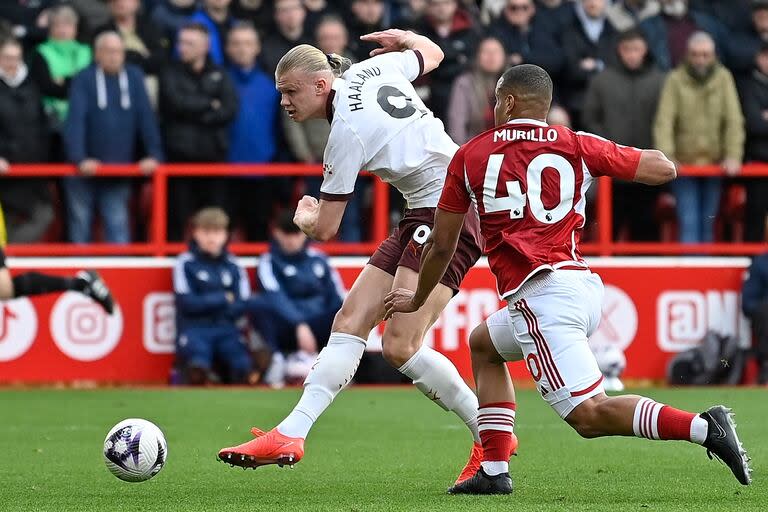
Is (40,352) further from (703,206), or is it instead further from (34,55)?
(703,206)

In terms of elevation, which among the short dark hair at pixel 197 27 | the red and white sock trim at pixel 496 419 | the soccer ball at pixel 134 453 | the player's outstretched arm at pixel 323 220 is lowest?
the soccer ball at pixel 134 453

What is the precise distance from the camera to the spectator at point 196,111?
46.6ft

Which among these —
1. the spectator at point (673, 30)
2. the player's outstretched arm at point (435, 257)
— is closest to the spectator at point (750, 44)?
the spectator at point (673, 30)

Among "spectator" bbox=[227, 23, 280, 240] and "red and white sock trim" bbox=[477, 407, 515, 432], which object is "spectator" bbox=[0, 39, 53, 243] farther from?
"red and white sock trim" bbox=[477, 407, 515, 432]

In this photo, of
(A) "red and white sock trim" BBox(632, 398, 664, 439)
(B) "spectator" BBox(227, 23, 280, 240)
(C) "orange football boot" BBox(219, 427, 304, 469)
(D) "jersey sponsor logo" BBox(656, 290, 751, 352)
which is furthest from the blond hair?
(D) "jersey sponsor logo" BBox(656, 290, 751, 352)

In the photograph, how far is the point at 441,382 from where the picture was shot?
7.84 m

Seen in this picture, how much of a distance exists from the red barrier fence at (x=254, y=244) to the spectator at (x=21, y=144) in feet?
0.56

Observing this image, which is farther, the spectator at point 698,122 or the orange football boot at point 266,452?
the spectator at point 698,122

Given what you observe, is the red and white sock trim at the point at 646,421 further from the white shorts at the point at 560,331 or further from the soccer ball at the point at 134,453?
the soccer ball at the point at 134,453

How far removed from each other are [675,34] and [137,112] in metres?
5.48

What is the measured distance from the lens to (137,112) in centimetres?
1427

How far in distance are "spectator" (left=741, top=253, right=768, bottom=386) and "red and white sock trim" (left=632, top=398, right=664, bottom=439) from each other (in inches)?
327

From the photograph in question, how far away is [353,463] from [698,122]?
23.7ft

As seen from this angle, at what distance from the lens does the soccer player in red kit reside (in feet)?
21.9
